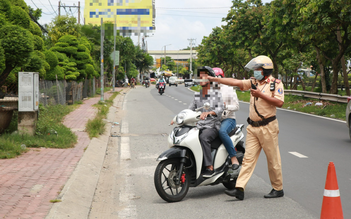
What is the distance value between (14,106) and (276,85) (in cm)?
665

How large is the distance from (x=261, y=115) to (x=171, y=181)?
141 cm

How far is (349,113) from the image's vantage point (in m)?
10.3

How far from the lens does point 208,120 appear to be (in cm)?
566

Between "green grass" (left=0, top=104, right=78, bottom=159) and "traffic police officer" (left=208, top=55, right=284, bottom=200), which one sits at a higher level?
"traffic police officer" (left=208, top=55, right=284, bottom=200)

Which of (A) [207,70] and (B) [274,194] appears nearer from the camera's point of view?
(A) [207,70]

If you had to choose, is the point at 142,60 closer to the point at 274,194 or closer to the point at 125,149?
the point at 125,149

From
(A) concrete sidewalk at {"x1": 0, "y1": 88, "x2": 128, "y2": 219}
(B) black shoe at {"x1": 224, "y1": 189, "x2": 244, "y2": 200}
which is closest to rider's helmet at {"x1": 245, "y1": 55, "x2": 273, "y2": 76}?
(B) black shoe at {"x1": 224, "y1": 189, "x2": 244, "y2": 200}

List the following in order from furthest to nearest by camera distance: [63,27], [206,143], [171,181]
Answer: [63,27], [206,143], [171,181]

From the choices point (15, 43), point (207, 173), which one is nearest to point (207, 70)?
point (207, 173)

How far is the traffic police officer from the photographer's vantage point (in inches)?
206

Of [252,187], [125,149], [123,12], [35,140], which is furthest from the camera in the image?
[123,12]

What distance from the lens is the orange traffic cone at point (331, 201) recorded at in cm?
421

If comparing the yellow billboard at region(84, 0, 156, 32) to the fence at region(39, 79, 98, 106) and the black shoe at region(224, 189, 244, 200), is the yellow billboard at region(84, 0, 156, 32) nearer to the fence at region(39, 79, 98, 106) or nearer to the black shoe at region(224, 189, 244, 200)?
the fence at region(39, 79, 98, 106)

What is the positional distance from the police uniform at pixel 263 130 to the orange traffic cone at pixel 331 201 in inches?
46.8
